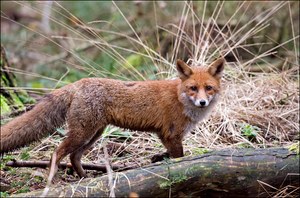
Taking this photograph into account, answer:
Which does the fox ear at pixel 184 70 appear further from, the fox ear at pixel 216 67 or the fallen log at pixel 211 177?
the fallen log at pixel 211 177

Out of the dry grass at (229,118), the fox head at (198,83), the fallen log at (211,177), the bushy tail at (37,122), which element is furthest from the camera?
the dry grass at (229,118)

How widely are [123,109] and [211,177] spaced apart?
151cm

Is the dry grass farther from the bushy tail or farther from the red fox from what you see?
the bushy tail

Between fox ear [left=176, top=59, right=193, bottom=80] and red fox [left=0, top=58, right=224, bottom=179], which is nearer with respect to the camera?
red fox [left=0, top=58, right=224, bottom=179]

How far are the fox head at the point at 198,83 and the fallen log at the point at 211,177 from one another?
A: 108cm

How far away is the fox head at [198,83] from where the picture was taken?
580 cm

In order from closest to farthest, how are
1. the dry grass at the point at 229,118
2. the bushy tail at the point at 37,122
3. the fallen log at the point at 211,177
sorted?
the fallen log at the point at 211,177 < the bushy tail at the point at 37,122 < the dry grass at the point at 229,118

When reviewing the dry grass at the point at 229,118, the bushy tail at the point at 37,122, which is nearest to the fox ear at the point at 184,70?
the dry grass at the point at 229,118

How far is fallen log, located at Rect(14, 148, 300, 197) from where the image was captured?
174 inches

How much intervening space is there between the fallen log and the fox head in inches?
42.5

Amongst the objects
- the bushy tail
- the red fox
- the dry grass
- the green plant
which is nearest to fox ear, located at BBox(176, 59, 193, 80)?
the red fox

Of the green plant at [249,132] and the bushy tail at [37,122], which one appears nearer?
the bushy tail at [37,122]

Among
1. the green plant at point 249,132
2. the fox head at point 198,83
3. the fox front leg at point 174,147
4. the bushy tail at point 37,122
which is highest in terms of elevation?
the fox head at point 198,83

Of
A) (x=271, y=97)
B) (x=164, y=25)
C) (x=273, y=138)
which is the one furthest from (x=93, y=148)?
(x=164, y=25)
